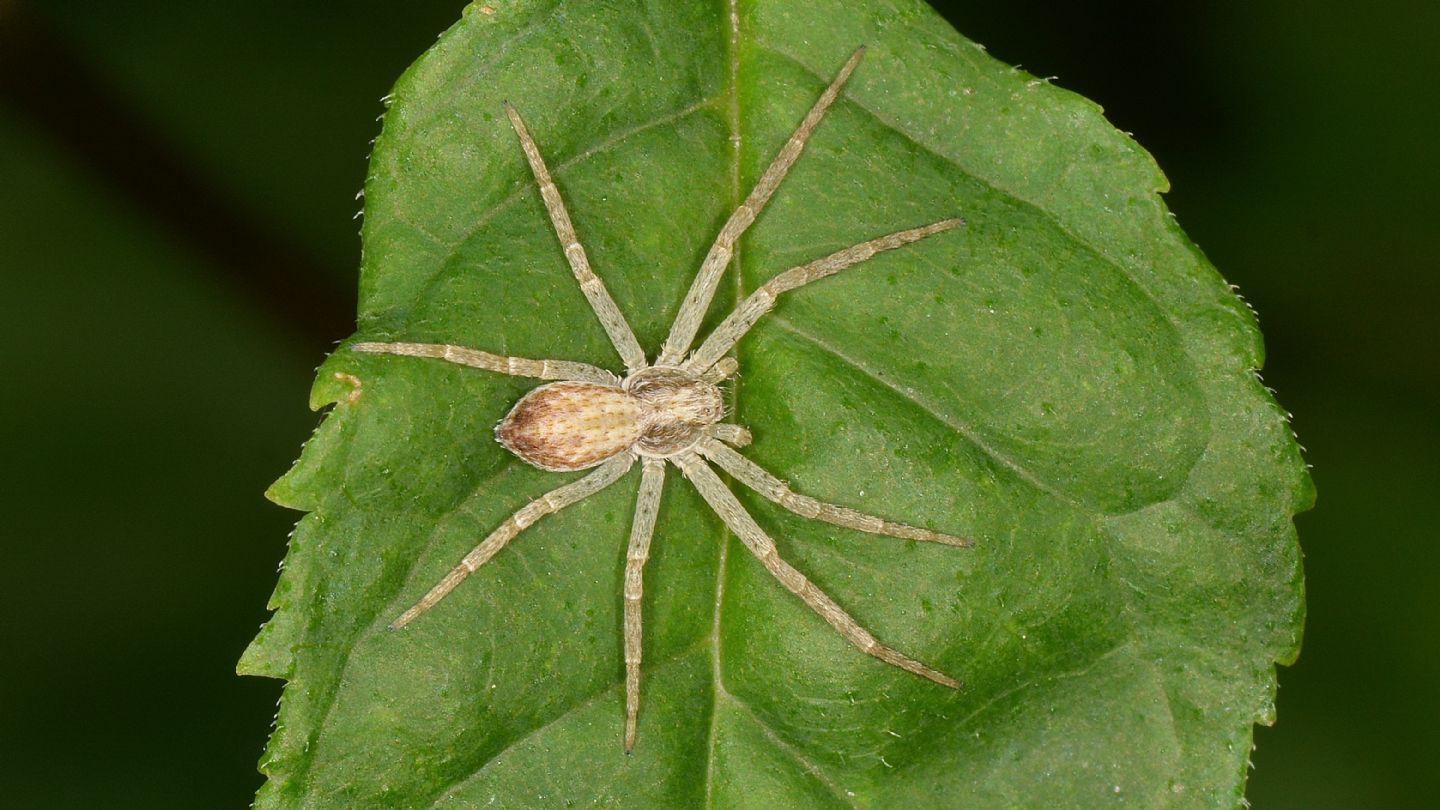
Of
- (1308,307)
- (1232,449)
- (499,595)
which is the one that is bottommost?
(499,595)

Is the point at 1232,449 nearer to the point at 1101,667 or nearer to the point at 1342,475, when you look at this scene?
the point at 1101,667

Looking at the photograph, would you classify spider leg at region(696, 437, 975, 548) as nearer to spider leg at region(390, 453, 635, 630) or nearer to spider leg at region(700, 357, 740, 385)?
spider leg at region(700, 357, 740, 385)

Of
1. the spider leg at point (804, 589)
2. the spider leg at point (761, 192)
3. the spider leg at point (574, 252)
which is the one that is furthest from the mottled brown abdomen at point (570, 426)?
the spider leg at point (761, 192)

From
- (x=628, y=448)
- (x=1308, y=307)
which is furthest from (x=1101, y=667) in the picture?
(x=1308, y=307)

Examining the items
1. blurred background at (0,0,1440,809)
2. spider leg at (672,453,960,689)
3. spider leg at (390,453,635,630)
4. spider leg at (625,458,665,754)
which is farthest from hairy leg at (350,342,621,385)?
blurred background at (0,0,1440,809)

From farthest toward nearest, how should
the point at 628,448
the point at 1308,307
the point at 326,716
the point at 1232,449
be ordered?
the point at 1308,307 → the point at 628,448 → the point at 1232,449 → the point at 326,716

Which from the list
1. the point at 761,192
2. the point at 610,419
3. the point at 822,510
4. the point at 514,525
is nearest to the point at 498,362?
the point at 514,525

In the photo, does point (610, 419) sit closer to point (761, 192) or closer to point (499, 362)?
point (499, 362)
